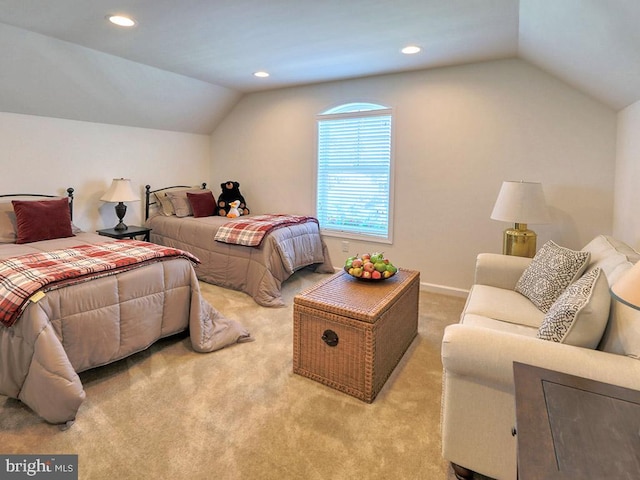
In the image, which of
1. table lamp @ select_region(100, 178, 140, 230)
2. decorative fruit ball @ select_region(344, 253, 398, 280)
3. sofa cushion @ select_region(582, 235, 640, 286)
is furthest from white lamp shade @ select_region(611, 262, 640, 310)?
table lamp @ select_region(100, 178, 140, 230)

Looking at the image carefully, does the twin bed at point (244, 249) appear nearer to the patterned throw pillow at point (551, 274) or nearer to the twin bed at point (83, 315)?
the twin bed at point (83, 315)

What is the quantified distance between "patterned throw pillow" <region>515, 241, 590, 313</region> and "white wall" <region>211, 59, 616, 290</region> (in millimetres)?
1182

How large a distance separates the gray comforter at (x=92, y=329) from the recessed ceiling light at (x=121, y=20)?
174 centimetres

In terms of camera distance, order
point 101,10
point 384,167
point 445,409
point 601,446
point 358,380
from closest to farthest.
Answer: point 601,446, point 445,409, point 358,380, point 101,10, point 384,167

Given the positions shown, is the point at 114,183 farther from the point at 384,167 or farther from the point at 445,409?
the point at 445,409

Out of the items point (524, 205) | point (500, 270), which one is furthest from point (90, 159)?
point (524, 205)

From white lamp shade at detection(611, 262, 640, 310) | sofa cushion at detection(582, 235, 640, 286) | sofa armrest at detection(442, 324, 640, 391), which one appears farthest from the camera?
Answer: sofa cushion at detection(582, 235, 640, 286)

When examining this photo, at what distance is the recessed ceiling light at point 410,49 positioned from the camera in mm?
3176

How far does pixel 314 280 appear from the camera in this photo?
4.32 meters

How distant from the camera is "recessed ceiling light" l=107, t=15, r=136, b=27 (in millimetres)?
2625

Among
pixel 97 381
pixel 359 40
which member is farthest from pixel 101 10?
pixel 97 381

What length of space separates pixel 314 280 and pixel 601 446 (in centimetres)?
353

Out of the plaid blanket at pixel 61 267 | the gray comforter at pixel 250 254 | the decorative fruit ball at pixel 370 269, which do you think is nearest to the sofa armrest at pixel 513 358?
the decorative fruit ball at pixel 370 269

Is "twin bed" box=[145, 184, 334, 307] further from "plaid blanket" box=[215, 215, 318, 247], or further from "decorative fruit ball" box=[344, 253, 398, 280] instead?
"decorative fruit ball" box=[344, 253, 398, 280]
